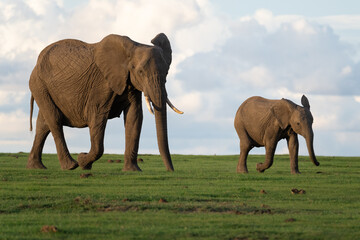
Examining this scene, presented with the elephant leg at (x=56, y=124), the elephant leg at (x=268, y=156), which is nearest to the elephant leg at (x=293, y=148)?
the elephant leg at (x=268, y=156)

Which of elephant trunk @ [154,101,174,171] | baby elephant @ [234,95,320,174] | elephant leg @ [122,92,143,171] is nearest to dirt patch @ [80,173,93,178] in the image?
elephant leg @ [122,92,143,171]

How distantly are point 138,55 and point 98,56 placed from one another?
1.63 metres

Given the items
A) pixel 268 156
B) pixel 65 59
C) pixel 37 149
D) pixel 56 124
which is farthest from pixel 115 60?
pixel 268 156

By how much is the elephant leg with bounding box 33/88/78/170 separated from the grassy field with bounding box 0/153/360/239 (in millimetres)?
2559

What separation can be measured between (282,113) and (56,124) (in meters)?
7.95

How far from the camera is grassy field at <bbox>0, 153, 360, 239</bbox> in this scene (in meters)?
12.0

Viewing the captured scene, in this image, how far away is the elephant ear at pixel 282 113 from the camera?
2672 cm

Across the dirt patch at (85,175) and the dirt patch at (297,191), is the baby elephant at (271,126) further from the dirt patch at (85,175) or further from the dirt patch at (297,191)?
the dirt patch at (297,191)

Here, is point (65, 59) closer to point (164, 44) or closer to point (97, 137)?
point (97, 137)

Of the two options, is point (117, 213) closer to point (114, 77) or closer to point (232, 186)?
point (232, 186)

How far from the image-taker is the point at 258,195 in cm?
Result: 1758

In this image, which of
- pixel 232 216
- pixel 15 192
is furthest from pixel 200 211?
pixel 15 192

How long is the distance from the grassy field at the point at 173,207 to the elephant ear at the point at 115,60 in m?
3.00

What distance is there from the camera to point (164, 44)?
25.3 m
